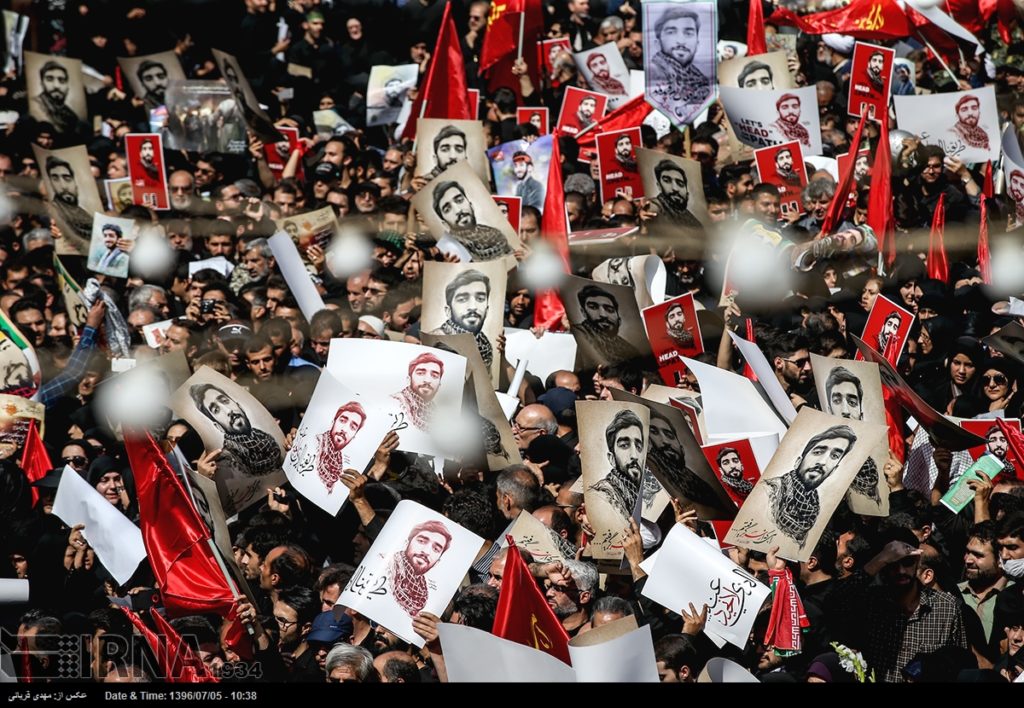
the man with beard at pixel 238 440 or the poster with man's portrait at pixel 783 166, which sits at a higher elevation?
the man with beard at pixel 238 440

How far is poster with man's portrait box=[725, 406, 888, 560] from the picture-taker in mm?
6387

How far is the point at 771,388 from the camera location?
7.14 m

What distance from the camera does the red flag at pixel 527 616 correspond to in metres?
5.64

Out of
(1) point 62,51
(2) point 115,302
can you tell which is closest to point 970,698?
(2) point 115,302

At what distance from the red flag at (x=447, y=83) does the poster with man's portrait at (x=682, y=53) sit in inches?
52.0

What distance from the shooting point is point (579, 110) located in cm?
1048

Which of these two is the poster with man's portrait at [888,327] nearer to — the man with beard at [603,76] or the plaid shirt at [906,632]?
the plaid shirt at [906,632]

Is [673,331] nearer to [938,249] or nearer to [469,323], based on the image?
[469,323]

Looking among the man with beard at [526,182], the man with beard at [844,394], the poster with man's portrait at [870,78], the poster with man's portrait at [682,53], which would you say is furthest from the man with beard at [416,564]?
the poster with man's portrait at [870,78]

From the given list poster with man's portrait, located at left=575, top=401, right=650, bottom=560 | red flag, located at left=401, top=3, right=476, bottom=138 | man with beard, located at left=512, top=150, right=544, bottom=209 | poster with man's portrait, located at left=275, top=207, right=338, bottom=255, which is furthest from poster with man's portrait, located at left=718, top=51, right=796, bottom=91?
poster with man's portrait, located at left=575, top=401, right=650, bottom=560

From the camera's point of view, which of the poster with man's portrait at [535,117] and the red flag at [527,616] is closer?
the red flag at [527,616]

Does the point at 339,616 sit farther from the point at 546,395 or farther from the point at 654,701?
the point at 654,701

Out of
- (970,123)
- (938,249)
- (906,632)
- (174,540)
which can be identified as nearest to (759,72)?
(970,123)

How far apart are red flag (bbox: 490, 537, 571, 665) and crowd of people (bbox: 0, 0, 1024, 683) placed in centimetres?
33
